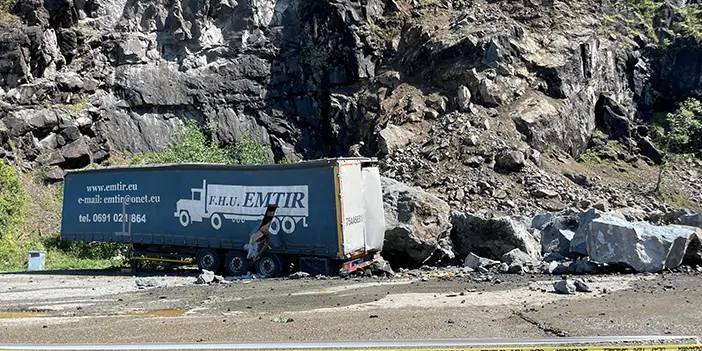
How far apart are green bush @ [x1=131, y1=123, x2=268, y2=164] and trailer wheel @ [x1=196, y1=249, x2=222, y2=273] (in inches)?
729

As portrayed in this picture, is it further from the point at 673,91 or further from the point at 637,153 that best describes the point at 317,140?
the point at 673,91

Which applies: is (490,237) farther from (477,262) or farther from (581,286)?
(581,286)

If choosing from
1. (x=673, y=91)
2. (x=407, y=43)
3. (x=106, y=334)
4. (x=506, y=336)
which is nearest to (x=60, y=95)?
(x=407, y=43)

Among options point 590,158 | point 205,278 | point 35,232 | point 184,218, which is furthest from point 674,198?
point 35,232

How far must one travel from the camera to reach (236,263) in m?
16.9

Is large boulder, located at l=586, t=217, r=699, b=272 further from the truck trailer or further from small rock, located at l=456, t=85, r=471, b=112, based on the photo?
small rock, located at l=456, t=85, r=471, b=112

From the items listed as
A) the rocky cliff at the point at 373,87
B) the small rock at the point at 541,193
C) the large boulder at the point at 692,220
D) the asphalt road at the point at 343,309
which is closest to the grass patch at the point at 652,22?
the rocky cliff at the point at 373,87

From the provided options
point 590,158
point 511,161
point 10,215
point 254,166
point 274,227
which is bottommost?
point 274,227

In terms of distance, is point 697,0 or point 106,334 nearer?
point 106,334

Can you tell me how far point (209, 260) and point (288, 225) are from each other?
2.88 m

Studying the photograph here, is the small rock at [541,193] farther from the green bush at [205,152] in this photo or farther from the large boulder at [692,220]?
the green bush at [205,152]

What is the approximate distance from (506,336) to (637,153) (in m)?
38.1

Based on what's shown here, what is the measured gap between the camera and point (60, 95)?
38062mm

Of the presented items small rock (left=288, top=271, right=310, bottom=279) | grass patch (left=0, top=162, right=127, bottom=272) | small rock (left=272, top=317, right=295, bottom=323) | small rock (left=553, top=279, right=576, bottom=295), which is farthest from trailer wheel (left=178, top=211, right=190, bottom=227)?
small rock (left=553, top=279, right=576, bottom=295)
